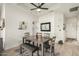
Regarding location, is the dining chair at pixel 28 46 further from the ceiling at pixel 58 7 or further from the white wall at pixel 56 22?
the ceiling at pixel 58 7

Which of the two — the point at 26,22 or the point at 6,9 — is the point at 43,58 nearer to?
the point at 26,22

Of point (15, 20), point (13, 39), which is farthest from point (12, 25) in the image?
point (13, 39)

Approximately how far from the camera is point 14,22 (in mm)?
1177

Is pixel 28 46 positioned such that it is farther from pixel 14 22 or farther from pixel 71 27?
pixel 71 27

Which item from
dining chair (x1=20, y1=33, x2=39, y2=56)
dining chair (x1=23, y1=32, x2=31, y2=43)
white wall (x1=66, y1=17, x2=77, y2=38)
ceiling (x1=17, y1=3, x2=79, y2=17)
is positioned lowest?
dining chair (x1=20, y1=33, x2=39, y2=56)

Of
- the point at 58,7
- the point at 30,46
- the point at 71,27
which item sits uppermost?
the point at 58,7

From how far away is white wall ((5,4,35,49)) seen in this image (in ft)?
3.77

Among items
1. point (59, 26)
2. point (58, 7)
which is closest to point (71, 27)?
point (59, 26)

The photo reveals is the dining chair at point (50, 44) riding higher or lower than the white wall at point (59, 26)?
lower

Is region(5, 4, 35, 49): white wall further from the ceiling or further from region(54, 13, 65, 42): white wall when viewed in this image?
region(54, 13, 65, 42): white wall

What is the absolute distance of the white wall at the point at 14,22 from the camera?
3.77ft

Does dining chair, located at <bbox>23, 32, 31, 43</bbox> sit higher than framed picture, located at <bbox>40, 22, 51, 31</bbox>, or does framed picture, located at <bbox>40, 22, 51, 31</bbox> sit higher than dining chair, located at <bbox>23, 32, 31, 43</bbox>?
framed picture, located at <bbox>40, 22, 51, 31</bbox>

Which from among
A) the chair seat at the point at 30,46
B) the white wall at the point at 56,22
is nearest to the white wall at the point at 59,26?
Result: the white wall at the point at 56,22

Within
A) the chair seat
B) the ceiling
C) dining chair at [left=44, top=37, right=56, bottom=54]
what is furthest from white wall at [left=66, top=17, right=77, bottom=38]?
the chair seat
